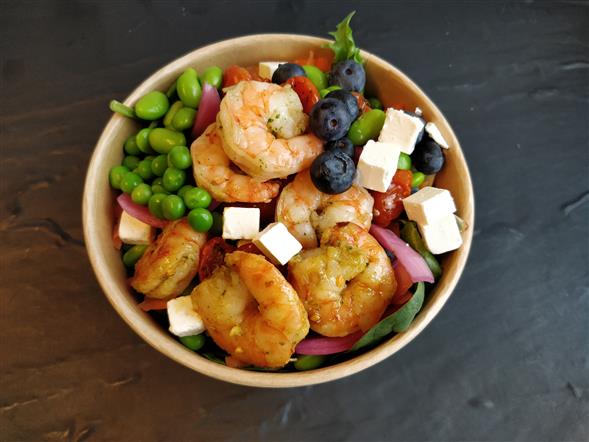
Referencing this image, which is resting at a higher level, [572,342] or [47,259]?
[47,259]

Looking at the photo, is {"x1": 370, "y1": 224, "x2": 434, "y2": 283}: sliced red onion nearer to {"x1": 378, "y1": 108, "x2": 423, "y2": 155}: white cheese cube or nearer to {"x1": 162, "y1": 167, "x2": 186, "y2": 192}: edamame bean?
{"x1": 378, "y1": 108, "x2": 423, "y2": 155}: white cheese cube

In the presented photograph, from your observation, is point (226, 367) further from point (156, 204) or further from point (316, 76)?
point (316, 76)

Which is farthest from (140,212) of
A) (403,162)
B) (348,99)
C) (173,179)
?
(403,162)

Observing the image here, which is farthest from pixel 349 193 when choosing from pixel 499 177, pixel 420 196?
pixel 499 177

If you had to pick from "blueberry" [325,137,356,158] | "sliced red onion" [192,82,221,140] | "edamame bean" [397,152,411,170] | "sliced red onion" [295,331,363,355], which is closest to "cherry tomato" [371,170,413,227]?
"edamame bean" [397,152,411,170]

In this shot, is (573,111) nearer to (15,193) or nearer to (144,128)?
(144,128)

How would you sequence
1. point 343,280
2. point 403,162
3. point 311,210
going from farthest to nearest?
point 403,162
point 311,210
point 343,280
